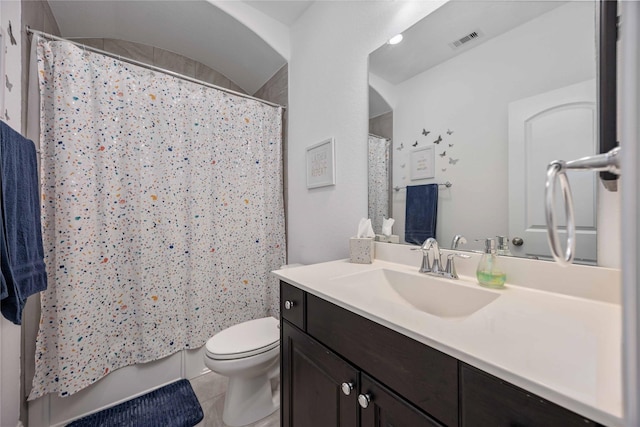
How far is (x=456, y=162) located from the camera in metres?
1.10

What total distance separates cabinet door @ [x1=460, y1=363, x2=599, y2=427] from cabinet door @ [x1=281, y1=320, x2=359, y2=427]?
324 millimetres

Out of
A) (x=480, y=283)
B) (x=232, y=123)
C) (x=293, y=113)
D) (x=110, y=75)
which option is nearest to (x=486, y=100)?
(x=480, y=283)

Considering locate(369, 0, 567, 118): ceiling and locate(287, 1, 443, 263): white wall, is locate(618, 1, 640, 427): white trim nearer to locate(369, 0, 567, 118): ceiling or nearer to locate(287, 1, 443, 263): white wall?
locate(369, 0, 567, 118): ceiling

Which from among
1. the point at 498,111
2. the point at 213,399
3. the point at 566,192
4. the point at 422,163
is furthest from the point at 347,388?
the point at 213,399

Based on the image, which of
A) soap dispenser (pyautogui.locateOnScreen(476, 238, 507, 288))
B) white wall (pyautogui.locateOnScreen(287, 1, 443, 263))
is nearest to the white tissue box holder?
white wall (pyautogui.locateOnScreen(287, 1, 443, 263))

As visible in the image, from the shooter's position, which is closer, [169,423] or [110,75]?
[169,423]

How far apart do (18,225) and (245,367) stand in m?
1.14

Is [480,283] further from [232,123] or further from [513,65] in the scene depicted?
[232,123]

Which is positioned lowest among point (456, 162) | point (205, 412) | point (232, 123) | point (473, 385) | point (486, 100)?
point (205, 412)

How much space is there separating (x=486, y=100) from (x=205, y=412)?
207 cm

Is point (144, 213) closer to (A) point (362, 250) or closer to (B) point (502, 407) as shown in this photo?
(A) point (362, 250)

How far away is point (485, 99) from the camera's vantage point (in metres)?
1.01

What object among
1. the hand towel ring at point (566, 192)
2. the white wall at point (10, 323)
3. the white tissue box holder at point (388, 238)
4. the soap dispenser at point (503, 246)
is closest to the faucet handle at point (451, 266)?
the soap dispenser at point (503, 246)

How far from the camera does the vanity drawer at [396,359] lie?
55cm
